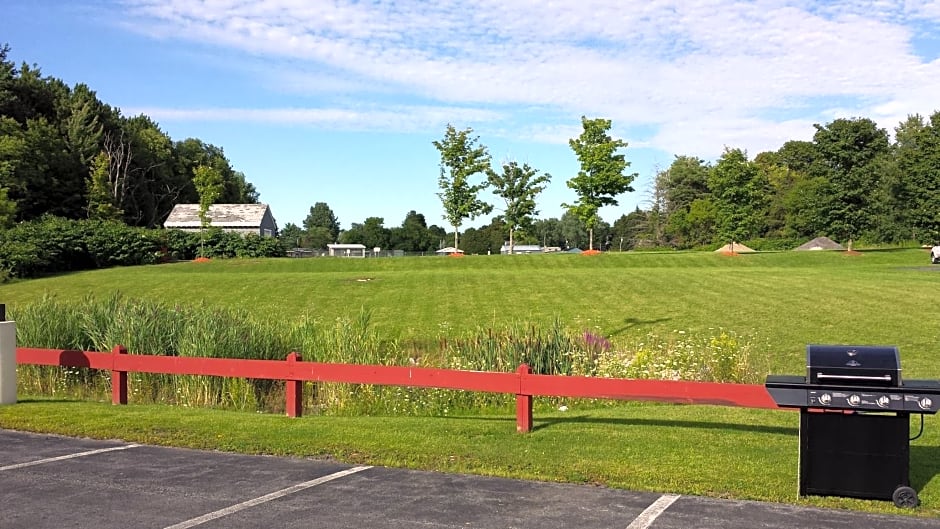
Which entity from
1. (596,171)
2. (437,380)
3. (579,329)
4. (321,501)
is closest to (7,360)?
(437,380)

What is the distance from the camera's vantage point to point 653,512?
6.04m

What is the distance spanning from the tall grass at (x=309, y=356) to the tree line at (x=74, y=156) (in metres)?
37.8

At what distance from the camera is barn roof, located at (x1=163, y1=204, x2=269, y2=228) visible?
74875 mm

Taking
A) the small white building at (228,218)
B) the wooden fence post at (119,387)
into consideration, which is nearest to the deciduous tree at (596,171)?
the small white building at (228,218)

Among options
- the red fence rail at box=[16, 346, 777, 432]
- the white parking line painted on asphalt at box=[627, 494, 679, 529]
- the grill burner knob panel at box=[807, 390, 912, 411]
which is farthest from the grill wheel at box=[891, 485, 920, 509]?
the white parking line painted on asphalt at box=[627, 494, 679, 529]

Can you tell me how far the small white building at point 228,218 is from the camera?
7469 cm

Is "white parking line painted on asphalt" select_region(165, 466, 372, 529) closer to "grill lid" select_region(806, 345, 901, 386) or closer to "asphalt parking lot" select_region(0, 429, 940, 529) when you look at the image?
"asphalt parking lot" select_region(0, 429, 940, 529)

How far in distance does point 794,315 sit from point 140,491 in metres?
18.7

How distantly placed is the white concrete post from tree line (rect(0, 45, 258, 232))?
136 feet

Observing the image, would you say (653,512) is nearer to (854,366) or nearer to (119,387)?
(854,366)

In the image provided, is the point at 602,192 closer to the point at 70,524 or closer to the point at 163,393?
the point at 163,393

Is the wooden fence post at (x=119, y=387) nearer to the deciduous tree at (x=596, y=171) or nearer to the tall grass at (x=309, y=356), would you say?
the tall grass at (x=309, y=356)

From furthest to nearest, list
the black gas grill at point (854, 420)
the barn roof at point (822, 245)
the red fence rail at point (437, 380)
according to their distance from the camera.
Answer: the barn roof at point (822, 245)
the red fence rail at point (437, 380)
the black gas grill at point (854, 420)

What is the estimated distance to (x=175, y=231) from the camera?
5578cm
